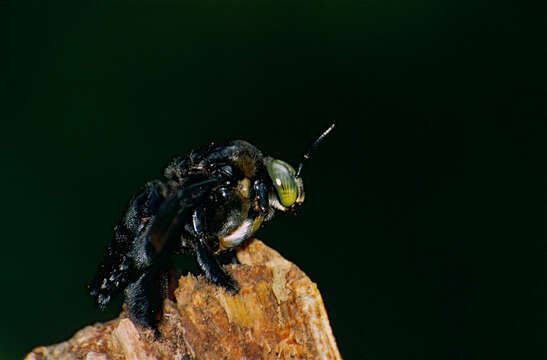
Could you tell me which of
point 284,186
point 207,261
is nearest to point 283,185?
point 284,186

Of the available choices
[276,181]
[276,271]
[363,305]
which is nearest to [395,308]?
[363,305]

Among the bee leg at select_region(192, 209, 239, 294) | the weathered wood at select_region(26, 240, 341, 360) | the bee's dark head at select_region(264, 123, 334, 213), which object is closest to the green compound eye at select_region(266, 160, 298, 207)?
the bee's dark head at select_region(264, 123, 334, 213)

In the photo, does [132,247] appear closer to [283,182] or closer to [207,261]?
[207,261]

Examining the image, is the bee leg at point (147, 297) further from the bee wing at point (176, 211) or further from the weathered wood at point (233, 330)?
the bee wing at point (176, 211)

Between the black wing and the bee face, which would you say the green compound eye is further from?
the black wing

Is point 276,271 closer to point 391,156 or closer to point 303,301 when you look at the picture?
point 303,301

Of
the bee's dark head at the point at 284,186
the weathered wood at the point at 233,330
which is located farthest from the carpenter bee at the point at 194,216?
the weathered wood at the point at 233,330
